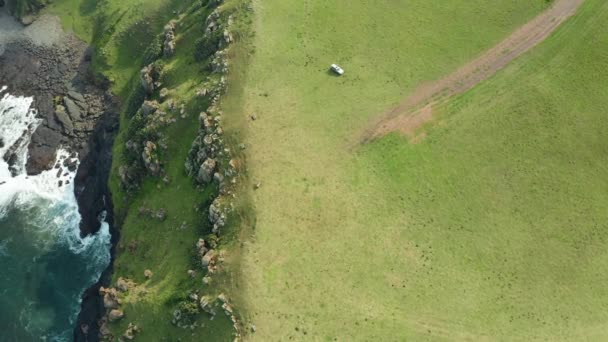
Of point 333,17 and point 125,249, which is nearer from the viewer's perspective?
point 125,249

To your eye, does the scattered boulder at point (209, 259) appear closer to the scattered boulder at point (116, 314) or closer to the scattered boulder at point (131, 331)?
the scattered boulder at point (131, 331)

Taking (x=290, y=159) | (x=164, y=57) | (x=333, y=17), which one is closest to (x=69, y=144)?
(x=164, y=57)

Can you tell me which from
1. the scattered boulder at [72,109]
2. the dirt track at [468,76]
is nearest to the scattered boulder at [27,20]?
the scattered boulder at [72,109]

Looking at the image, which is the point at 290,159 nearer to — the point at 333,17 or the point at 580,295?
the point at 333,17

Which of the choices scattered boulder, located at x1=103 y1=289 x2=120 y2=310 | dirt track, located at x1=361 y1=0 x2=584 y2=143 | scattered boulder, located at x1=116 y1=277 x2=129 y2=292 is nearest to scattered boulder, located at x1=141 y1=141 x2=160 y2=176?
scattered boulder, located at x1=116 y1=277 x2=129 y2=292

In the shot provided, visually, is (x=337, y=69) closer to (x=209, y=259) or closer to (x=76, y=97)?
(x=209, y=259)

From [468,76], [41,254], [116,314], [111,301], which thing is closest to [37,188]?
[41,254]
